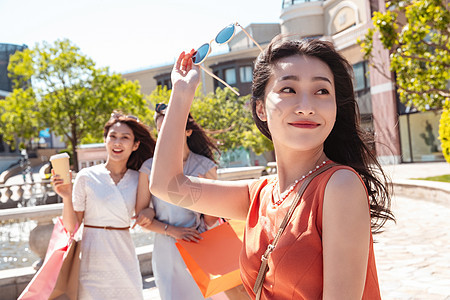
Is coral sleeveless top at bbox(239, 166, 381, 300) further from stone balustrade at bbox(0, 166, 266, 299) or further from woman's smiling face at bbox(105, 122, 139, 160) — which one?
stone balustrade at bbox(0, 166, 266, 299)

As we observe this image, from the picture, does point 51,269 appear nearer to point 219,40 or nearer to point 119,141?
point 119,141

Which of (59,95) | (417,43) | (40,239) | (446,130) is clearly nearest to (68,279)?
(40,239)

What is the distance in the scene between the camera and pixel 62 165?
3258 mm

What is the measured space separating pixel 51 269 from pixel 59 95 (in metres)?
24.2

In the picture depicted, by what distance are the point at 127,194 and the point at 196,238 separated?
1202 mm

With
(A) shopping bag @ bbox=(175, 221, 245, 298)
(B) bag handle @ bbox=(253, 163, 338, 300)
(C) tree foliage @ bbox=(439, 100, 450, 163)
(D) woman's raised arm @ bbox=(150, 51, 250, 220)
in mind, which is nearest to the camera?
(B) bag handle @ bbox=(253, 163, 338, 300)

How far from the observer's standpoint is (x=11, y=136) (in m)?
27.6

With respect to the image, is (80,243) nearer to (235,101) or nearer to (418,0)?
(418,0)

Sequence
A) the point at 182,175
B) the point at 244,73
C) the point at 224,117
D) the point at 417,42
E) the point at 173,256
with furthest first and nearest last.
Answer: the point at 244,73
the point at 224,117
the point at 417,42
the point at 173,256
the point at 182,175

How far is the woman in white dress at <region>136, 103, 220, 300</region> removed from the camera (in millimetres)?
2904

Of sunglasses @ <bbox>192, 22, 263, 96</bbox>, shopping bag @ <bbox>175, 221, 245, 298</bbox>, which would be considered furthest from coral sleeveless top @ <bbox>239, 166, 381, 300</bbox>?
shopping bag @ <bbox>175, 221, 245, 298</bbox>

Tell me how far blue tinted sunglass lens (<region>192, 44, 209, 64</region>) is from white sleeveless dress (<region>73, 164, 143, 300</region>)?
2182 millimetres

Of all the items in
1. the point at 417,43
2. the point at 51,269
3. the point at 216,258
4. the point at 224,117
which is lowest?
the point at 51,269

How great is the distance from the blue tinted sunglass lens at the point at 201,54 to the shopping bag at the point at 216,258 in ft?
3.54
